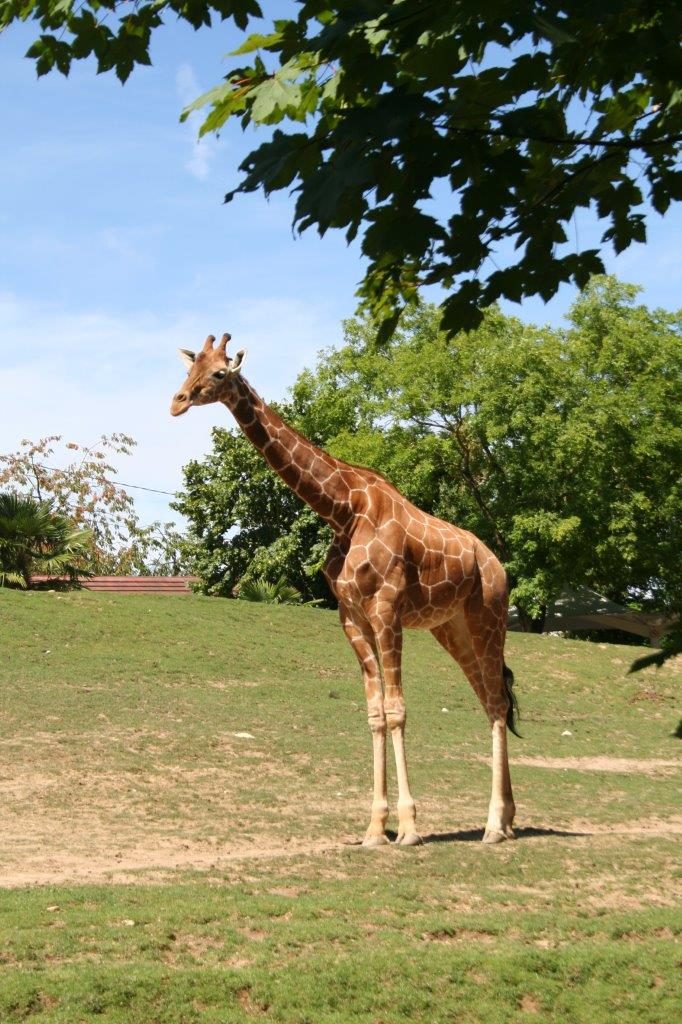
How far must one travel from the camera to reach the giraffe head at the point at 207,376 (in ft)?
34.3

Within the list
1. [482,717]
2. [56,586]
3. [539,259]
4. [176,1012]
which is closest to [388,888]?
[176,1012]

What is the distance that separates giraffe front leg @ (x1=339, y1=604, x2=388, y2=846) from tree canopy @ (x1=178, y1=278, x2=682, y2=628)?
79.9 feet

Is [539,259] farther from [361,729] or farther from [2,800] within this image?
[361,729]

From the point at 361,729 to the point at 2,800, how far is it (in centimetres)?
660

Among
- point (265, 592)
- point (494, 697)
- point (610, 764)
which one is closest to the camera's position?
point (494, 697)

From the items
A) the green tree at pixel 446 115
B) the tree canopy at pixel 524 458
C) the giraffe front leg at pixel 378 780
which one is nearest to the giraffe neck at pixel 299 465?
the giraffe front leg at pixel 378 780

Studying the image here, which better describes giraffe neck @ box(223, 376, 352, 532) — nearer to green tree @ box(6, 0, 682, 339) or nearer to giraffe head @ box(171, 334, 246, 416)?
giraffe head @ box(171, 334, 246, 416)

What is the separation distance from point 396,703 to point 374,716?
0.22 m

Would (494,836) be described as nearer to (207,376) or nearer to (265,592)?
(207,376)

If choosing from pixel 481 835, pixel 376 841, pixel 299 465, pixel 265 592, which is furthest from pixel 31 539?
pixel 376 841

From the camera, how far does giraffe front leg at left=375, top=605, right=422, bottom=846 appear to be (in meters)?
10.7

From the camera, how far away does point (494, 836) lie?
36.8 feet

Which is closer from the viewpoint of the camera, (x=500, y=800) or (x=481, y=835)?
(x=500, y=800)

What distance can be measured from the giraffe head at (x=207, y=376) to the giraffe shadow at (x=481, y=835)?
4309mm
